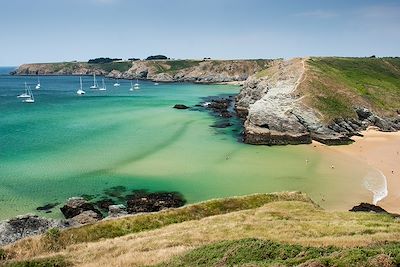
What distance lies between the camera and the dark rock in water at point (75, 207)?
4331 cm

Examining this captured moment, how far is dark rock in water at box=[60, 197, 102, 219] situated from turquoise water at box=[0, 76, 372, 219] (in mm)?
1528

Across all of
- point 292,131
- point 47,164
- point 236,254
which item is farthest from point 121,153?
point 236,254

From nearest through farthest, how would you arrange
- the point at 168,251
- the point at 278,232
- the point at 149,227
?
the point at 168,251 < the point at 278,232 < the point at 149,227

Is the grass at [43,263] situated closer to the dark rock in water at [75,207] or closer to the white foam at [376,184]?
the dark rock in water at [75,207]

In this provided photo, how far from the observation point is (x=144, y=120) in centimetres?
10569

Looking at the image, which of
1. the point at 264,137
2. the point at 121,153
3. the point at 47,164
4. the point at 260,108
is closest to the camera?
the point at 47,164

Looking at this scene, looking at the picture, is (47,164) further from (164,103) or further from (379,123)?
(164,103)

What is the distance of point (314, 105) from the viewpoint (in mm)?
92062

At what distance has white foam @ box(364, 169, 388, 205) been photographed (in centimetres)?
5124

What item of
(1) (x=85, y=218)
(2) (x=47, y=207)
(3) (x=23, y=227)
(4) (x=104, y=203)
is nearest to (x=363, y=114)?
(4) (x=104, y=203)

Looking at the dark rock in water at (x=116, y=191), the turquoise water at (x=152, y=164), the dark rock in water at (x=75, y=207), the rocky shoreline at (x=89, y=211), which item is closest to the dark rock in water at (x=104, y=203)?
the rocky shoreline at (x=89, y=211)

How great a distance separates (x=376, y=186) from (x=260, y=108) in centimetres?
3638

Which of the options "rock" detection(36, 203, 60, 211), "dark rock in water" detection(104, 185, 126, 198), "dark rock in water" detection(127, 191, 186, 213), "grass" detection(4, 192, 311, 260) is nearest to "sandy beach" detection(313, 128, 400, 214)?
"grass" detection(4, 192, 311, 260)

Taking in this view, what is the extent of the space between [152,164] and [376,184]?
106 ft
